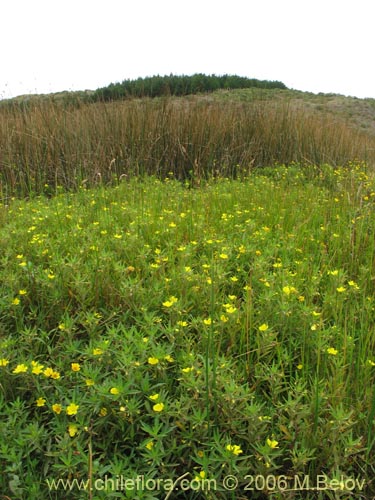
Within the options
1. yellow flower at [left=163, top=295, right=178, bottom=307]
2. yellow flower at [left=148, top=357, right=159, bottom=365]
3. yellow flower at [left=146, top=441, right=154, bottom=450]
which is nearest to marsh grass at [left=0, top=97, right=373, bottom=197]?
yellow flower at [left=163, top=295, right=178, bottom=307]

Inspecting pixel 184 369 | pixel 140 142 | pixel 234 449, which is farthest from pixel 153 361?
pixel 140 142

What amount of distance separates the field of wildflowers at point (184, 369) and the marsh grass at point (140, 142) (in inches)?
123

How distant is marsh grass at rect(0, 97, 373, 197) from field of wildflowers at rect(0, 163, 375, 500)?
3126 millimetres

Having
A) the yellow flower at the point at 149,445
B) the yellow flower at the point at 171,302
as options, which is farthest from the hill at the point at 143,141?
the yellow flower at the point at 149,445

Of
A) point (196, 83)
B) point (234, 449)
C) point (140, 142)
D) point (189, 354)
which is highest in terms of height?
point (196, 83)

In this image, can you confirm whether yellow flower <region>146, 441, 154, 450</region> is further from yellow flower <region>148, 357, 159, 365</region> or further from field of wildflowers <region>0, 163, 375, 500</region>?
yellow flower <region>148, 357, 159, 365</region>

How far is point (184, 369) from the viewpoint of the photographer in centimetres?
140

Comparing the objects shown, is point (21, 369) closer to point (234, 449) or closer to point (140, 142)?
point (234, 449)

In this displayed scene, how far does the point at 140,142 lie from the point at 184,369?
565cm

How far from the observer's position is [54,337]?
1980 mm

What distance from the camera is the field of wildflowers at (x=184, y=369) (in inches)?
49.3

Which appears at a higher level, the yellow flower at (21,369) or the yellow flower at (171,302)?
the yellow flower at (171,302)

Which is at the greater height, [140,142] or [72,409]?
[140,142]

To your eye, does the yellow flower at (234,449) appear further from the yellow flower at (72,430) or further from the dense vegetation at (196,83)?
the dense vegetation at (196,83)
